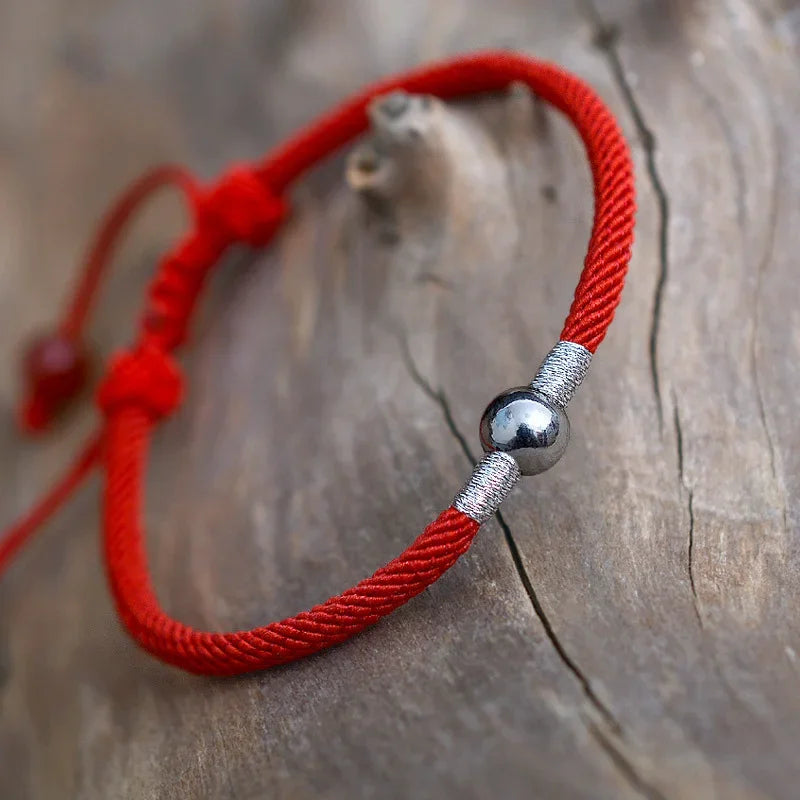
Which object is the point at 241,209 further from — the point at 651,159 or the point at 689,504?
the point at 689,504

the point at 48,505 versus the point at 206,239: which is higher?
the point at 206,239

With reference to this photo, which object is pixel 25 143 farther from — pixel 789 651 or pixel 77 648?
pixel 789 651

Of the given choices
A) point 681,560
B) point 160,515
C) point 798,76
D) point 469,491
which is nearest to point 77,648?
point 160,515

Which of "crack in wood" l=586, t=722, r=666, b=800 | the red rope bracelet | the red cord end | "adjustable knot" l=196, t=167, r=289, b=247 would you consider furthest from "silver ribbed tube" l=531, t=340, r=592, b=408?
the red cord end

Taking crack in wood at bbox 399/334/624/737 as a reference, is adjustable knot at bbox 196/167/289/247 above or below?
above

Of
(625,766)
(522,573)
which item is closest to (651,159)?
(522,573)

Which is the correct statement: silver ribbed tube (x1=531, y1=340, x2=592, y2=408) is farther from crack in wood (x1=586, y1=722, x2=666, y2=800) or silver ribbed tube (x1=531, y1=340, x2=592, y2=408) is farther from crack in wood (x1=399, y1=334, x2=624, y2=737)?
crack in wood (x1=586, y1=722, x2=666, y2=800)

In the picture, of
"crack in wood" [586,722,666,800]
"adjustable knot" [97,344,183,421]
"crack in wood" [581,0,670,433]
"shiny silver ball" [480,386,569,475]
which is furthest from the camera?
"adjustable knot" [97,344,183,421]
